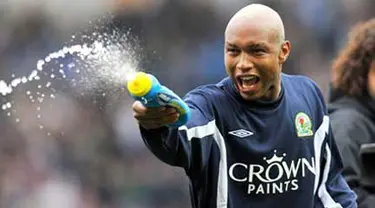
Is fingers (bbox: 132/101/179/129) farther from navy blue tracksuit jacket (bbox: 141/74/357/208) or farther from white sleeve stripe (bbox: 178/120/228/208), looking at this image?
white sleeve stripe (bbox: 178/120/228/208)

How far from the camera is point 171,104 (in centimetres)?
280

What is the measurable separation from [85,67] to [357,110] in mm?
1127

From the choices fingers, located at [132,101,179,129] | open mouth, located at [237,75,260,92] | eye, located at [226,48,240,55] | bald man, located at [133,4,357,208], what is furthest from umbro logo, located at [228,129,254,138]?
fingers, located at [132,101,179,129]

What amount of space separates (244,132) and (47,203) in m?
3.01

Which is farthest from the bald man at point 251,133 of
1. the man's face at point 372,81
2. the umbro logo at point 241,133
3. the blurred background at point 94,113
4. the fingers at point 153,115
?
the blurred background at point 94,113

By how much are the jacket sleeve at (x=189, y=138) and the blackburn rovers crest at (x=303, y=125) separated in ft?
1.05

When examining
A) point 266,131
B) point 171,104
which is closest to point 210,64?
point 266,131

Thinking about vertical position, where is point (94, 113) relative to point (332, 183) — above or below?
above

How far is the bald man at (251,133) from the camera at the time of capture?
3.23 metres

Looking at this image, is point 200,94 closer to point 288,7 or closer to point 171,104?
point 171,104

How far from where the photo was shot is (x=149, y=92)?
2.70 m

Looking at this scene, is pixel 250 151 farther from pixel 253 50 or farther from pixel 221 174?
pixel 253 50

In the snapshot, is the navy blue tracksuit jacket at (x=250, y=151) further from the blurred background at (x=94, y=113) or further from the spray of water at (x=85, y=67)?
the blurred background at (x=94, y=113)

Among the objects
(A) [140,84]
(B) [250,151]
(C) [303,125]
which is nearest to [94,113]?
(C) [303,125]
